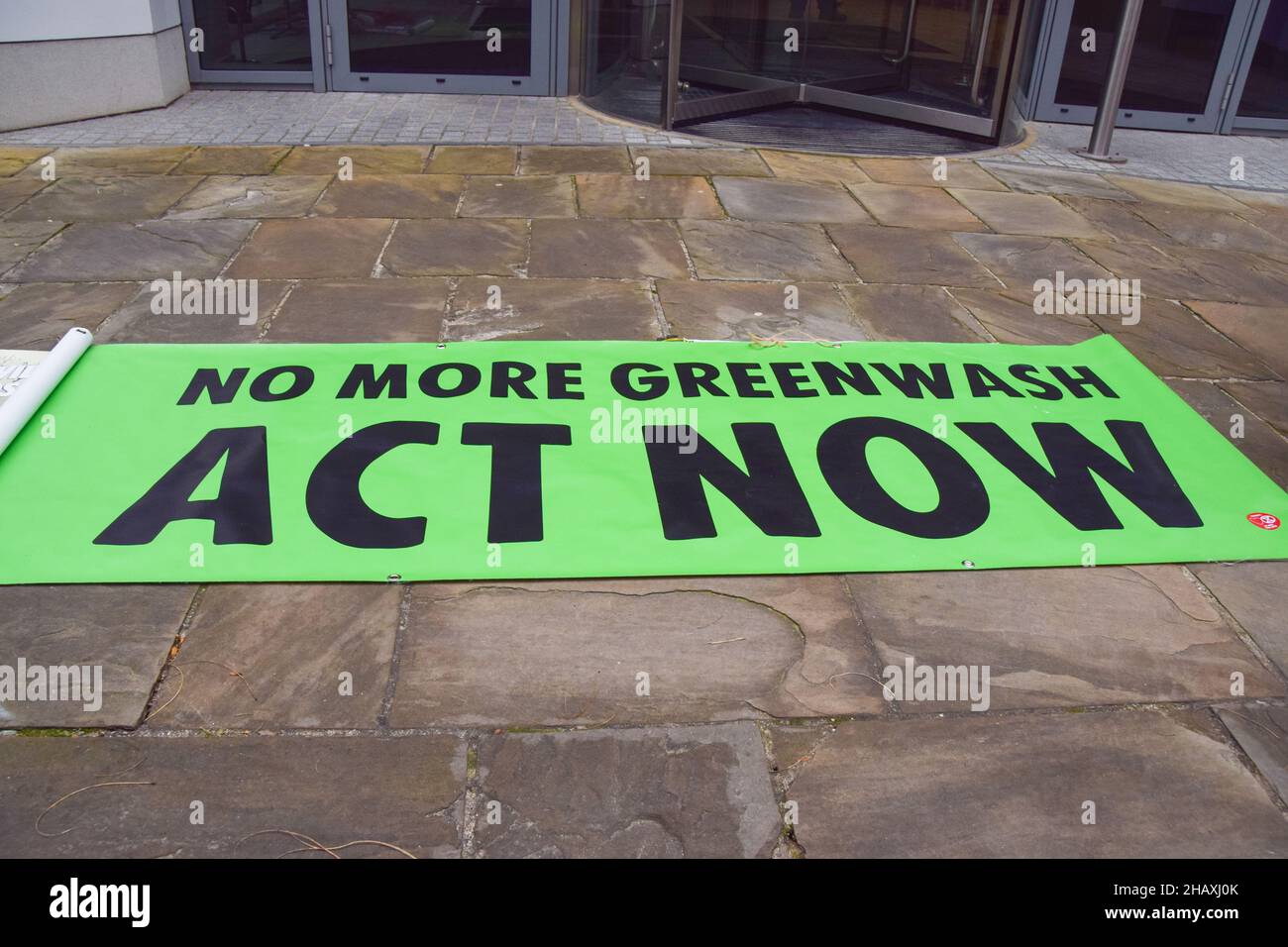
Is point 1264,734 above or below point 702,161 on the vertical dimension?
below

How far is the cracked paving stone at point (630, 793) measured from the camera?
203 cm

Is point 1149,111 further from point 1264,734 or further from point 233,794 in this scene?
point 233,794

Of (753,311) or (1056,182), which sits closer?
(753,311)

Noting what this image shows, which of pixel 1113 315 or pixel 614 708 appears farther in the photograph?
pixel 1113 315

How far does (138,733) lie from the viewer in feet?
7.37

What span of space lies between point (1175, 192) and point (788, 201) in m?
2.89

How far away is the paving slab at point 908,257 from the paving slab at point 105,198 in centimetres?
376

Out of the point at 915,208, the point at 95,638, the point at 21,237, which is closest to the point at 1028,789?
the point at 95,638

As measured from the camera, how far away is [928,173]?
22.9ft

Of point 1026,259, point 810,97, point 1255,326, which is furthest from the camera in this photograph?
point 810,97

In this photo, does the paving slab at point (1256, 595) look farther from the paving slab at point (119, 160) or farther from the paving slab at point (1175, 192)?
the paving slab at point (119, 160)
